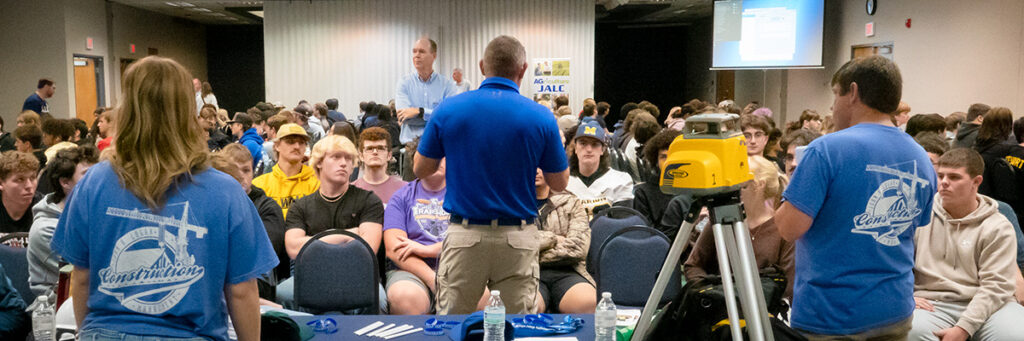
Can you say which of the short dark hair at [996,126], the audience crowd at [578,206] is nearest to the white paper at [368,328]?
the audience crowd at [578,206]

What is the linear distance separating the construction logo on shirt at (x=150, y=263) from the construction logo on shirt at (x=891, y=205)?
5.77 feet

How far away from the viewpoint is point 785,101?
1392 cm

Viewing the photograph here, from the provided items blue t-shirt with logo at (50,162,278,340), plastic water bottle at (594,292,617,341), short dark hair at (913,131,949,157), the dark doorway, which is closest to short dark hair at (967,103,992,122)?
short dark hair at (913,131,949,157)

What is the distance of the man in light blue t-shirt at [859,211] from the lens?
2125 mm

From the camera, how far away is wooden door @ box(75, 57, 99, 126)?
14.5m

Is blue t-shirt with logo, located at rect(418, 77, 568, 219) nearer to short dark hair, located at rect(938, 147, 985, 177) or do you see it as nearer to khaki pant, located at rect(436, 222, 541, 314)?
khaki pant, located at rect(436, 222, 541, 314)

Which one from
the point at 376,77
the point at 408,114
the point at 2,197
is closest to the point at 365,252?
the point at 2,197

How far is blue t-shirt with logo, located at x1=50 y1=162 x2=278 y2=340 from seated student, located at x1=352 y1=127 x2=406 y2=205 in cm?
294

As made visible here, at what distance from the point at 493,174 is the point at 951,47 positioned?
28.4 feet

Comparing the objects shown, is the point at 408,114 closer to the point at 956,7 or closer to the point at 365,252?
the point at 365,252

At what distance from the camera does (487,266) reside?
3055mm

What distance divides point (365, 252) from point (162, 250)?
1861 millimetres

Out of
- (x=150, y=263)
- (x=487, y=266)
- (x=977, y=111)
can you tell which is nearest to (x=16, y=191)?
(x=487, y=266)

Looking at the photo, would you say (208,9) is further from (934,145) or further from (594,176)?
(934,145)
